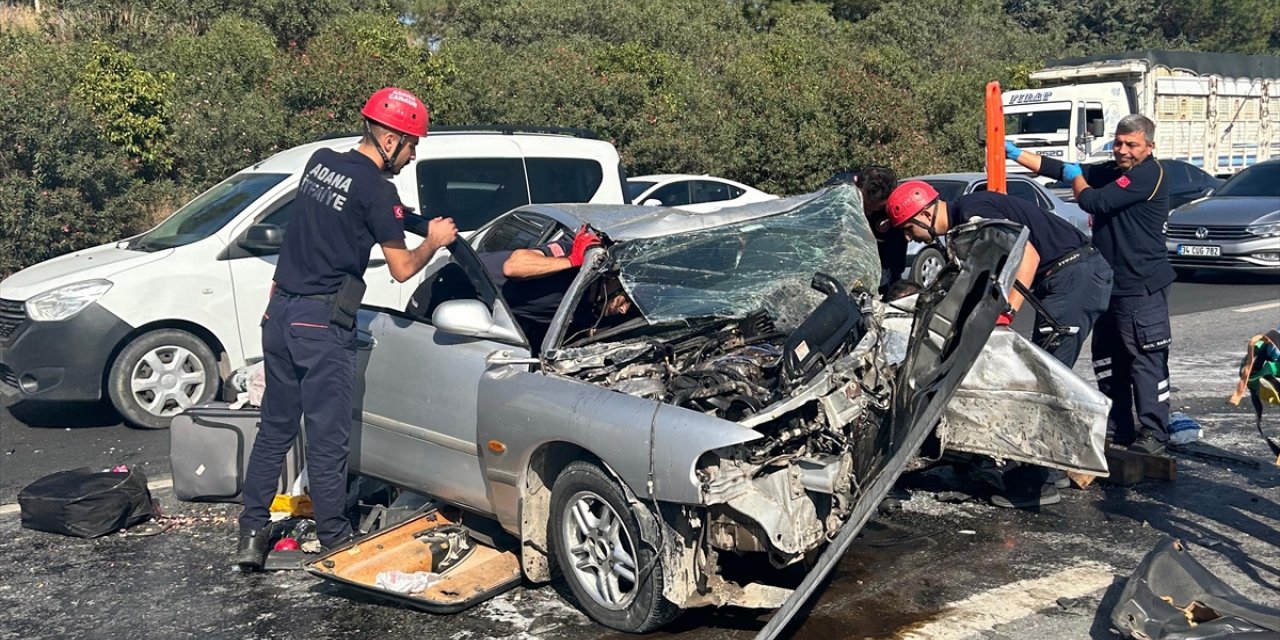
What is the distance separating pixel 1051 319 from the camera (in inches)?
243

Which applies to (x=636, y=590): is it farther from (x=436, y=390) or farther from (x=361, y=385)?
(x=361, y=385)

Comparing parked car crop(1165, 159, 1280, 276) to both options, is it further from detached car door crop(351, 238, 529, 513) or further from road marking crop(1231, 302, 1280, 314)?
detached car door crop(351, 238, 529, 513)

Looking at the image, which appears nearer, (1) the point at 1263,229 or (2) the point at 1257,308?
(2) the point at 1257,308

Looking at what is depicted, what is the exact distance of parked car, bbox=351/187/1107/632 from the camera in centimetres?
433

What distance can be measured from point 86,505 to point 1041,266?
16.5ft

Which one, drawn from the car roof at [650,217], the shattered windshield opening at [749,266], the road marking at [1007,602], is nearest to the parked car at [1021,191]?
the car roof at [650,217]

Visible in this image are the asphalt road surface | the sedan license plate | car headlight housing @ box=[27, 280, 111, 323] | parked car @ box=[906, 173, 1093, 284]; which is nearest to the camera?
the asphalt road surface

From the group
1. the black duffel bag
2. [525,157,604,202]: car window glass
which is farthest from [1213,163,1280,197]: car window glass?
the black duffel bag

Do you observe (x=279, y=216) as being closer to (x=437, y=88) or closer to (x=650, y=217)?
(x=650, y=217)

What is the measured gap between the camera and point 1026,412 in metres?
5.30

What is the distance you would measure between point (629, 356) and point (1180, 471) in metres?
3.49

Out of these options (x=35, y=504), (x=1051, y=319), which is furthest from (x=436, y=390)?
(x=1051, y=319)

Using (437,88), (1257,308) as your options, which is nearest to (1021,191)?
(1257,308)

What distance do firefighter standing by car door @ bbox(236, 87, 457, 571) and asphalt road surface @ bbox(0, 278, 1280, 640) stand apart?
1.52ft
